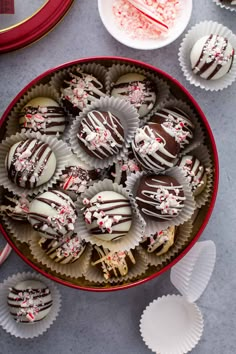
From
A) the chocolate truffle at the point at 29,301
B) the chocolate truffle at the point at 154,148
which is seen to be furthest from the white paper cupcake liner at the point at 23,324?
the chocolate truffle at the point at 154,148

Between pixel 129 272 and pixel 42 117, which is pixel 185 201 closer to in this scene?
pixel 129 272

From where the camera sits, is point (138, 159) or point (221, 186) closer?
point (138, 159)

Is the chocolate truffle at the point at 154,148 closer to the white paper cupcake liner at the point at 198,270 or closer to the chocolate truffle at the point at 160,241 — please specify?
the chocolate truffle at the point at 160,241

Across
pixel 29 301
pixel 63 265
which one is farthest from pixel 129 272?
pixel 29 301

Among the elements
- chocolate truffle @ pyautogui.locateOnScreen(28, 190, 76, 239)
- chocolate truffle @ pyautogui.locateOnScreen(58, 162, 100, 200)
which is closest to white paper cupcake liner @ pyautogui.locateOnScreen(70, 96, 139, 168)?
chocolate truffle @ pyautogui.locateOnScreen(58, 162, 100, 200)

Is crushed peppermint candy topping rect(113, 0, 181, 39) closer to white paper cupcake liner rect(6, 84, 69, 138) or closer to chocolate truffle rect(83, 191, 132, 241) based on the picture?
white paper cupcake liner rect(6, 84, 69, 138)

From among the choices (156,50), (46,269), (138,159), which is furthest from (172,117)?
(46,269)

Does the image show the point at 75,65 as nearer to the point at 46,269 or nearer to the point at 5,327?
the point at 46,269
